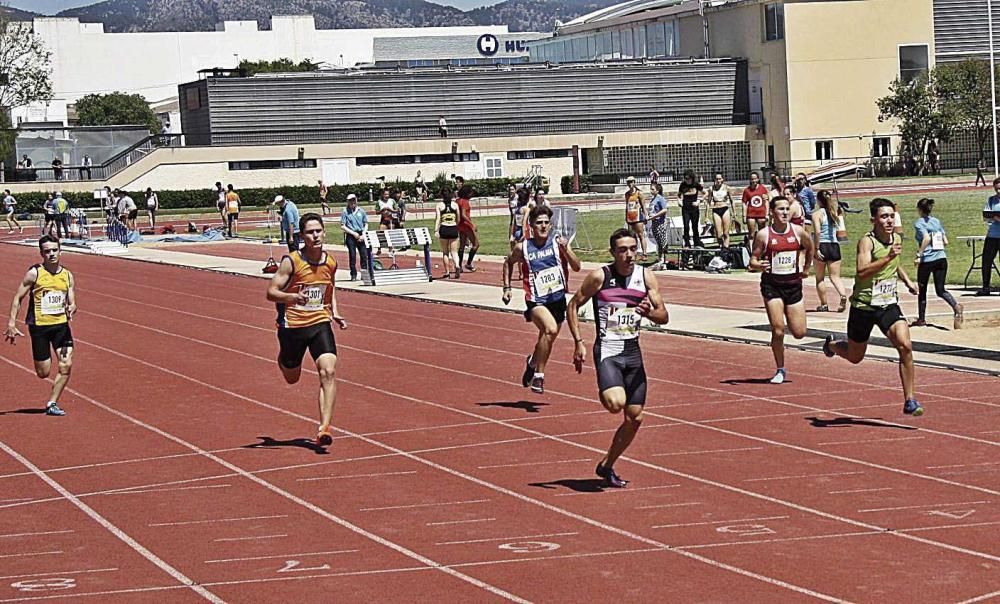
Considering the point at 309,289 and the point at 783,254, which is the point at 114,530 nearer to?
the point at 309,289

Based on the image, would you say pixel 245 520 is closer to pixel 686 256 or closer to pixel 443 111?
pixel 686 256

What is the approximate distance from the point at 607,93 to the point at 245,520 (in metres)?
80.3

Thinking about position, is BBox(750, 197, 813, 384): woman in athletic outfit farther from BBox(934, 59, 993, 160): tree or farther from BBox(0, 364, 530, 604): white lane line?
BBox(934, 59, 993, 160): tree

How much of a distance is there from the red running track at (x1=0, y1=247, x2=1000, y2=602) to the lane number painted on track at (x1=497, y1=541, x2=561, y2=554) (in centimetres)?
2

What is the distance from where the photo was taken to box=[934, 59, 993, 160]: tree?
7888 cm

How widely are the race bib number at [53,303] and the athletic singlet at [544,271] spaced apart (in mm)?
4426

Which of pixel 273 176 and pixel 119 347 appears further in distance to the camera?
pixel 273 176

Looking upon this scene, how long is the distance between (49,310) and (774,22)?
74582 mm

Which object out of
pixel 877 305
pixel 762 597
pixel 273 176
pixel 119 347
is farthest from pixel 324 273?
pixel 273 176

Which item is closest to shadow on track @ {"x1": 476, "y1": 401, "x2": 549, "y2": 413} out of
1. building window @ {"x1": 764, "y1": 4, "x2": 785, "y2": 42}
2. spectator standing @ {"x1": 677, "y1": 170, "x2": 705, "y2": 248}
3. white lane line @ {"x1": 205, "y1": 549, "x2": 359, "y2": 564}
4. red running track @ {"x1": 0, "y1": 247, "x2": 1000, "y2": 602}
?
red running track @ {"x1": 0, "y1": 247, "x2": 1000, "y2": 602}

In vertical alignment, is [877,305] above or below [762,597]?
above

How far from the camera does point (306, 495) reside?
1061 centimetres

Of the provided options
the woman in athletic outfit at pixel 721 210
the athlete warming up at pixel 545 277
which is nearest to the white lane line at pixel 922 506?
the athlete warming up at pixel 545 277

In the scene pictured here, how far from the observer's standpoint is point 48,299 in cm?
1446
